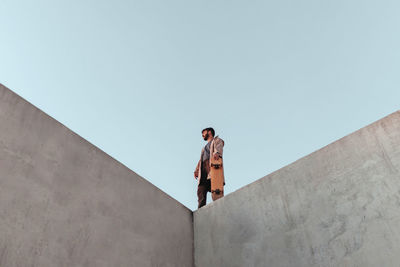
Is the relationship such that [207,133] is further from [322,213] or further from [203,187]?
[322,213]

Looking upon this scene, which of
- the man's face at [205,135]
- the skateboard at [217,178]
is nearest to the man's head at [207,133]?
the man's face at [205,135]

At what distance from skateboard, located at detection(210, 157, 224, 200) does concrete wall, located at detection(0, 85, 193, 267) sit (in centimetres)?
115

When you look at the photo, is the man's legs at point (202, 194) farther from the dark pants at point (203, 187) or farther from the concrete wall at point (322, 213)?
the concrete wall at point (322, 213)

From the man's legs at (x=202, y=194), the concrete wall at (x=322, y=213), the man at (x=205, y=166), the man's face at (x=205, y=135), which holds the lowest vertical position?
the concrete wall at (x=322, y=213)

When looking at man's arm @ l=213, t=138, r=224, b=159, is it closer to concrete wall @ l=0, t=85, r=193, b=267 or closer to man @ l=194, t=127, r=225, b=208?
man @ l=194, t=127, r=225, b=208

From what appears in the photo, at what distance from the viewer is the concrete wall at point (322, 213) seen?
9.20 feet

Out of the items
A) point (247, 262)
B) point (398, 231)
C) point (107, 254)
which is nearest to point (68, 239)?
point (107, 254)

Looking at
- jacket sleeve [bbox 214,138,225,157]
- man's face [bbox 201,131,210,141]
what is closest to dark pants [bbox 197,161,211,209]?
jacket sleeve [bbox 214,138,225,157]

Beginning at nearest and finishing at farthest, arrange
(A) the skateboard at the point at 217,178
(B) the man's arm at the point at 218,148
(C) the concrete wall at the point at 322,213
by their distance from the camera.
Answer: (C) the concrete wall at the point at 322,213 → (A) the skateboard at the point at 217,178 → (B) the man's arm at the point at 218,148

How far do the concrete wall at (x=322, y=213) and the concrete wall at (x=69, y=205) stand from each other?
0.53m

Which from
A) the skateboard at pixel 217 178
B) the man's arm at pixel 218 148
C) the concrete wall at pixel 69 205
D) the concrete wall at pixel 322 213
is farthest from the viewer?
the man's arm at pixel 218 148

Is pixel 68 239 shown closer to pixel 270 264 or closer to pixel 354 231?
pixel 270 264

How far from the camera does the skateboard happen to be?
484 centimetres

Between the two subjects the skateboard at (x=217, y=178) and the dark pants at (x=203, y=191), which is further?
the dark pants at (x=203, y=191)
